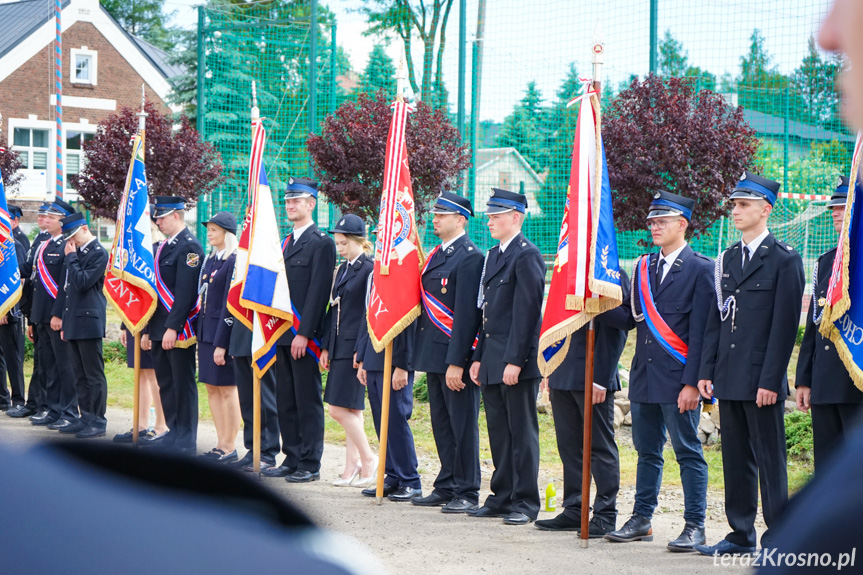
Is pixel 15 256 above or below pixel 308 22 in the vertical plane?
below

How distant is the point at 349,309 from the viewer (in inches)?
289

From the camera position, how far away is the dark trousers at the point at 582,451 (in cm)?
582

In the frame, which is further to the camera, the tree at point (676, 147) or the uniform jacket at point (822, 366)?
the tree at point (676, 147)

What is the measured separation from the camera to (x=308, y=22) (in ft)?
44.7

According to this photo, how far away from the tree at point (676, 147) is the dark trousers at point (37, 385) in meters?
6.09

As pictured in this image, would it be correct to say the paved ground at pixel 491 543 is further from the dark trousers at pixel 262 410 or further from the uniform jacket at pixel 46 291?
the uniform jacket at pixel 46 291

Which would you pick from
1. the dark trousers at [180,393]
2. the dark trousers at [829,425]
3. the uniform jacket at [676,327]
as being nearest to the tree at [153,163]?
the dark trousers at [180,393]

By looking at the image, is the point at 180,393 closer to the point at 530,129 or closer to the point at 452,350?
the point at 452,350

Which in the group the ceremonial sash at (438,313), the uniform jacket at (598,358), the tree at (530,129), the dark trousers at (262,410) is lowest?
the dark trousers at (262,410)

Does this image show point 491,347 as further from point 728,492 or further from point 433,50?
point 433,50

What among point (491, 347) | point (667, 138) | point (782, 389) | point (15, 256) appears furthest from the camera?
point (15, 256)

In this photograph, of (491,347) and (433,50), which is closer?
(491,347)

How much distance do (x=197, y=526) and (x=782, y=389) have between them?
4749 millimetres

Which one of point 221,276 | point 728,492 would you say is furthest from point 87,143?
point 728,492
